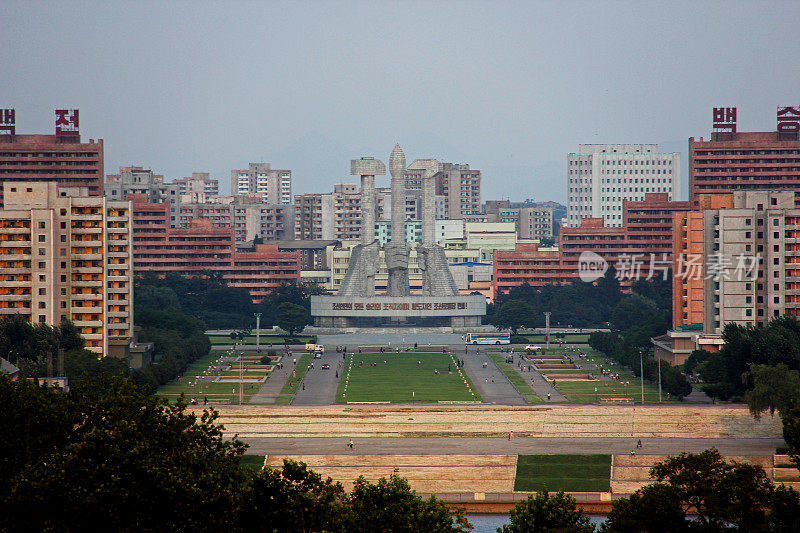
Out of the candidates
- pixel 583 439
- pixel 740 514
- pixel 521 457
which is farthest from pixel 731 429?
pixel 740 514

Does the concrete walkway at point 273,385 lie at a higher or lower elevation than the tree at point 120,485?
lower

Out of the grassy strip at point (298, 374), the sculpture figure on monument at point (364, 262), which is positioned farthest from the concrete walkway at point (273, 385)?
the sculpture figure on monument at point (364, 262)

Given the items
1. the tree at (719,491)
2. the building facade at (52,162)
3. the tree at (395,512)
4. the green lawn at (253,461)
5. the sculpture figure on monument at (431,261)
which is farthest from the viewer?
the building facade at (52,162)

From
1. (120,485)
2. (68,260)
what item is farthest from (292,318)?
(120,485)

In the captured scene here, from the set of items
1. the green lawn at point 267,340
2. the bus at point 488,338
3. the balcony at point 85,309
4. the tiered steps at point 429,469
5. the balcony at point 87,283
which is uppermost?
the balcony at point 87,283

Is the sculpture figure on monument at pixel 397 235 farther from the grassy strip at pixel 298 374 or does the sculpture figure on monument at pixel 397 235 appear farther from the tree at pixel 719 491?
the tree at pixel 719 491

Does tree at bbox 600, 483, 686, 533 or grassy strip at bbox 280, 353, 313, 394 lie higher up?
tree at bbox 600, 483, 686, 533

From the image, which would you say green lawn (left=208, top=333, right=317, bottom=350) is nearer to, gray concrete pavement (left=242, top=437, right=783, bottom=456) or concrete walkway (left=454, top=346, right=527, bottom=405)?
concrete walkway (left=454, top=346, right=527, bottom=405)

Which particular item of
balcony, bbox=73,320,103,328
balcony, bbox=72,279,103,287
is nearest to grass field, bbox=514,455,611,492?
balcony, bbox=73,320,103,328
